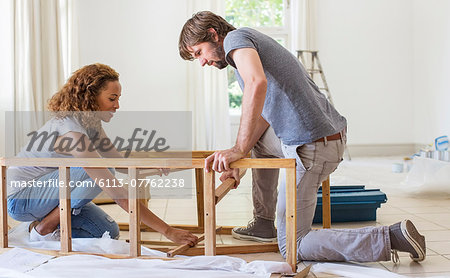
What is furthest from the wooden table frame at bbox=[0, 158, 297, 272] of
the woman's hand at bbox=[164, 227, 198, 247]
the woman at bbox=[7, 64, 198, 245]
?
the woman's hand at bbox=[164, 227, 198, 247]

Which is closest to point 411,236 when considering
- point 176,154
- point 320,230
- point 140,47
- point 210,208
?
point 320,230

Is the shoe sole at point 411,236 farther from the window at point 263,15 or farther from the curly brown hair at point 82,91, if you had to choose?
the window at point 263,15

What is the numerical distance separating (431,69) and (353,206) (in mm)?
4597

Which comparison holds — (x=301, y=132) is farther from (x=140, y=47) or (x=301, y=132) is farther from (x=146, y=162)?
(x=140, y=47)

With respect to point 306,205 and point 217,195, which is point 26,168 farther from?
point 306,205

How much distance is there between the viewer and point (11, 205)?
224cm

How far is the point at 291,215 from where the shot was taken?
5.98 ft

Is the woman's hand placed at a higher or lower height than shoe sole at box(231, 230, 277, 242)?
higher

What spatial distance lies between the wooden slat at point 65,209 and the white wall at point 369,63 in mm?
5745

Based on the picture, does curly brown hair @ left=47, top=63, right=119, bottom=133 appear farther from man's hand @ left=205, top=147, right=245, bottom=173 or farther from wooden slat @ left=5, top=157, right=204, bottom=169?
man's hand @ left=205, top=147, right=245, bottom=173

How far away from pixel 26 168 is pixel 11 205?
0.56ft

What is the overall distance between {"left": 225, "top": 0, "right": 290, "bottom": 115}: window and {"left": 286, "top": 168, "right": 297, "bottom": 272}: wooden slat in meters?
5.76

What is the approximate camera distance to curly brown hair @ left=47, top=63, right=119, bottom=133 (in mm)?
2137

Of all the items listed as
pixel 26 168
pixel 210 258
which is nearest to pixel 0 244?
pixel 26 168
